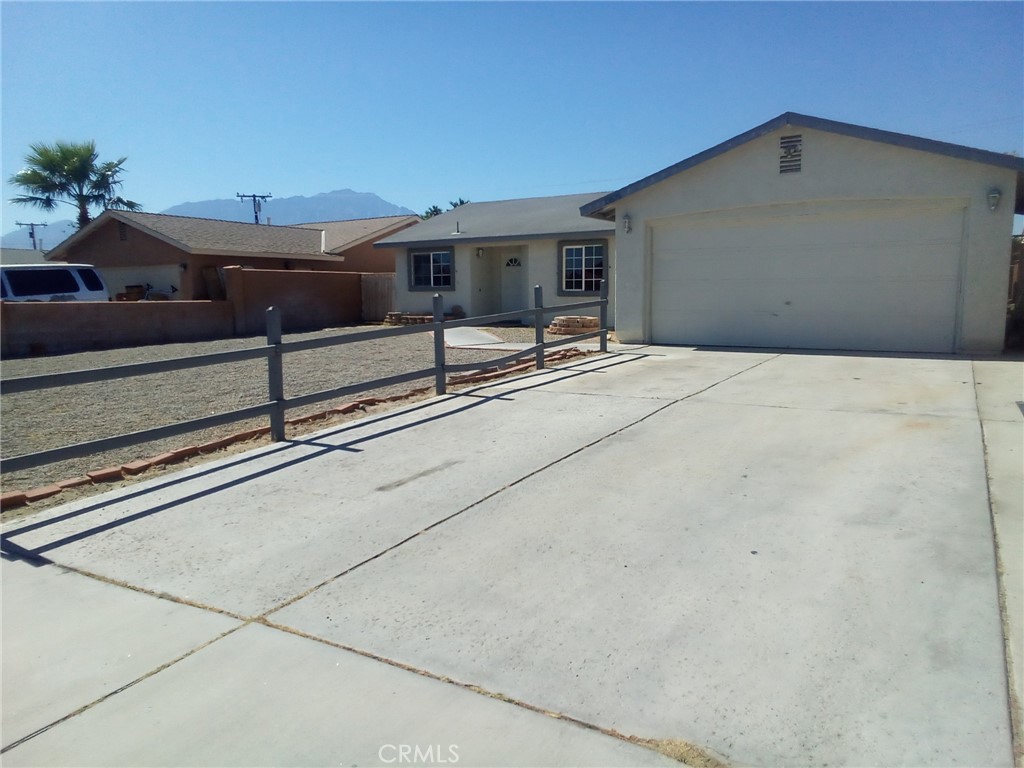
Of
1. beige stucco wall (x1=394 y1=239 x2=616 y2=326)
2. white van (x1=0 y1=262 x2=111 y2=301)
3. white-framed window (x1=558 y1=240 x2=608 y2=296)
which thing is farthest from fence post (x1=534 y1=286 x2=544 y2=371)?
white van (x1=0 y1=262 x2=111 y2=301)

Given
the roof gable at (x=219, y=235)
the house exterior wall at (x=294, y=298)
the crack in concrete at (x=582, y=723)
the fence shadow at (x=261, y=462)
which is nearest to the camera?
the crack in concrete at (x=582, y=723)

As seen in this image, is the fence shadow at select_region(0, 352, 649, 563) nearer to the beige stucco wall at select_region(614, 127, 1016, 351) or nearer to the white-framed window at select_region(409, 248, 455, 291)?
the beige stucco wall at select_region(614, 127, 1016, 351)

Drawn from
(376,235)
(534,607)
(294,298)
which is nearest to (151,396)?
(534,607)

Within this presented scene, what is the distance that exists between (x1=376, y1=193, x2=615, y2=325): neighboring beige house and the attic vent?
7142 mm

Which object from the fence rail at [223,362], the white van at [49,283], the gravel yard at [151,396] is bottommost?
the gravel yard at [151,396]

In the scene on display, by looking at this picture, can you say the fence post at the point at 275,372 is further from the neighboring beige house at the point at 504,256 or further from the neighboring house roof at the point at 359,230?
the neighboring house roof at the point at 359,230

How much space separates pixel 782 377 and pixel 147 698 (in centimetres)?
939

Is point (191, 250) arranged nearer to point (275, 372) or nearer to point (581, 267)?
point (581, 267)

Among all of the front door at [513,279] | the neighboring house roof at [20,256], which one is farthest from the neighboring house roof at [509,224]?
the neighboring house roof at [20,256]

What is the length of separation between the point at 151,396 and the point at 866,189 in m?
12.5

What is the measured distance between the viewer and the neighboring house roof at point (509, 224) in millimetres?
21927

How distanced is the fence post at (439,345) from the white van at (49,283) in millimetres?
16058

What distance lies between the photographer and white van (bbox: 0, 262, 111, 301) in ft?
65.2

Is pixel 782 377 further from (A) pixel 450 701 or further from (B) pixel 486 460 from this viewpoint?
(A) pixel 450 701
